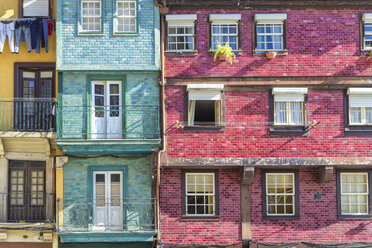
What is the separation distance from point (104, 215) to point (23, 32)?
6.72m

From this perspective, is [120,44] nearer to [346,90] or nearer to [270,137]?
A: [270,137]

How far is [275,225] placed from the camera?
15742mm

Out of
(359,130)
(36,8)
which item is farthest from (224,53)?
(36,8)

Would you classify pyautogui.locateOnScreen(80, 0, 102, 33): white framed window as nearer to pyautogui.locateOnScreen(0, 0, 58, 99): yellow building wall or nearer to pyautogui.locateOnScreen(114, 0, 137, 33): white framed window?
pyautogui.locateOnScreen(114, 0, 137, 33): white framed window

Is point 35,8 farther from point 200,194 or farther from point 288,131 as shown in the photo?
point 288,131

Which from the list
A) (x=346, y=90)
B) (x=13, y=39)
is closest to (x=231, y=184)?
(x=346, y=90)

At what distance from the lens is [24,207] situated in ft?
53.2

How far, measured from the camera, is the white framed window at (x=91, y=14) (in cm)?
1625

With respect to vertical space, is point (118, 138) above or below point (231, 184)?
above

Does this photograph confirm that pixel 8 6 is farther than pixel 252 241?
Yes

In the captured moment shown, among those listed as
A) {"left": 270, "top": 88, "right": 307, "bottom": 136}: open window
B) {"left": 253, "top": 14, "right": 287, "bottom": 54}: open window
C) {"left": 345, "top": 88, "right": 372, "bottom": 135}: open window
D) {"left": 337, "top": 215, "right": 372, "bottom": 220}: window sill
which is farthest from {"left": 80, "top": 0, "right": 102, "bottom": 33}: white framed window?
{"left": 337, "top": 215, "right": 372, "bottom": 220}: window sill

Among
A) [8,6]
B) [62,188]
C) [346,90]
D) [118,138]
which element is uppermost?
[8,6]

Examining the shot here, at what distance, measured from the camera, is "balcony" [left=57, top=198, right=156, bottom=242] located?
51.0 feet

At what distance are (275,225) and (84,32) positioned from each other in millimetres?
8989
